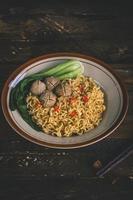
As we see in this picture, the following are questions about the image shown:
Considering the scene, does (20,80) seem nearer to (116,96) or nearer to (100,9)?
(116,96)

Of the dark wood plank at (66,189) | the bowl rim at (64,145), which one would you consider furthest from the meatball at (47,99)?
the dark wood plank at (66,189)

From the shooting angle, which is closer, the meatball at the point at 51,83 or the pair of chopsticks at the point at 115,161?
the pair of chopsticks at the point at 115,161

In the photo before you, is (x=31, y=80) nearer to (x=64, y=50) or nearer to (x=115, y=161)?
(x=64, y=50)

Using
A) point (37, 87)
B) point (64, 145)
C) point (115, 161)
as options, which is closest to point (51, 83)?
point (37, 87)

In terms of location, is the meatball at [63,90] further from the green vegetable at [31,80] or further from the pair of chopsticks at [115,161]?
the pair of chopsticks at [115,161]

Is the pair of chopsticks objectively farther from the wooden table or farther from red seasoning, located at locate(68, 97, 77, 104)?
red seasoning, located at locate(68, 97, 77, 104)
